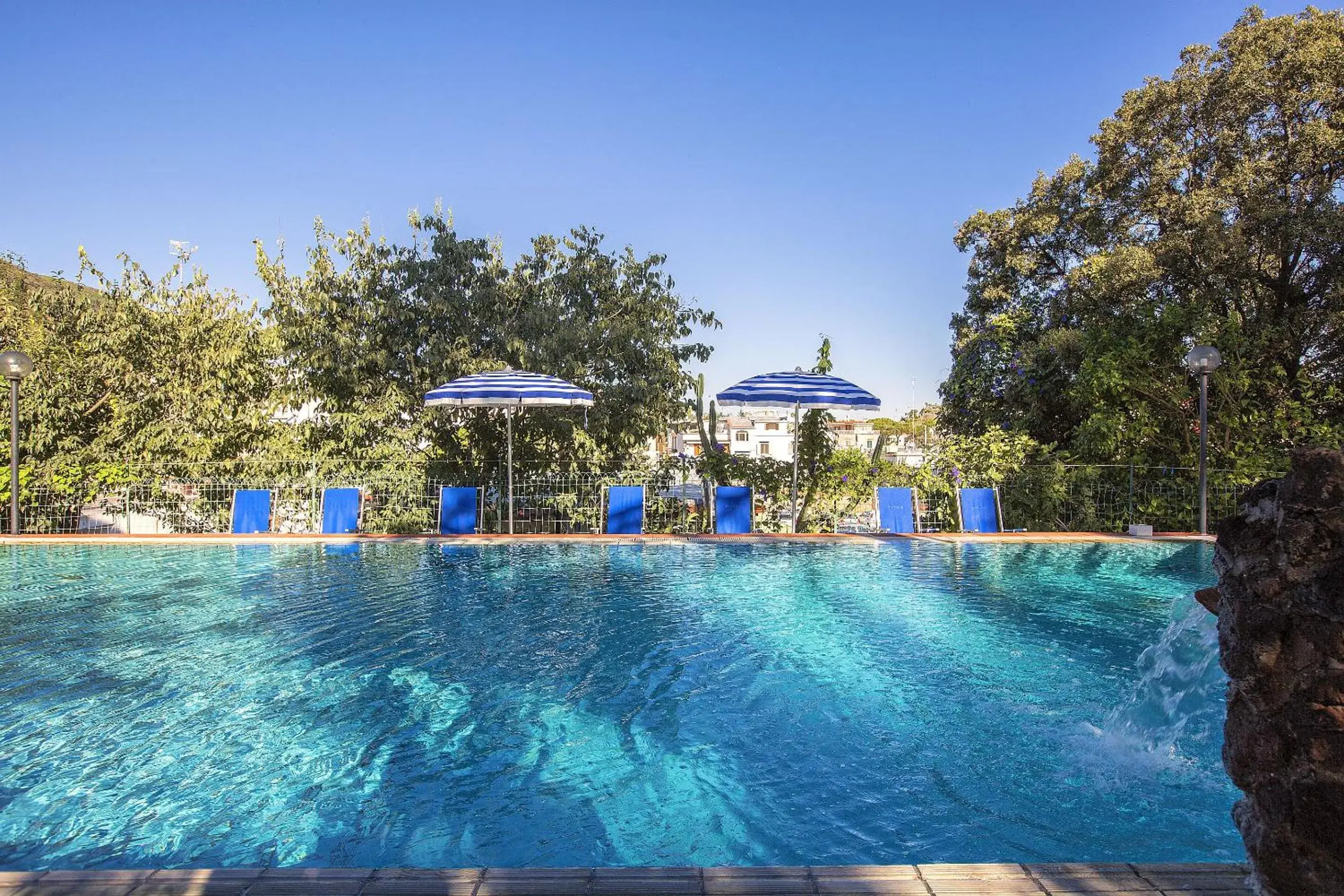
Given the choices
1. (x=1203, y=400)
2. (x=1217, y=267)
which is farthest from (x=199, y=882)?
(x=1217, y=267)

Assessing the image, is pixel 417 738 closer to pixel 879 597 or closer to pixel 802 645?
pixel 802 645

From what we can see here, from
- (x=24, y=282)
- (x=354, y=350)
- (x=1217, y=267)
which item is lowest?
(x=354, y=350)

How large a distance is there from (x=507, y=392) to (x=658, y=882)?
8.98m

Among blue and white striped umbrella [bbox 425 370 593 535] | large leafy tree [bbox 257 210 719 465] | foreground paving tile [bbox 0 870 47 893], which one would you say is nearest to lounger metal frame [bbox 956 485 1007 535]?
large leafy tree [bbox 257 210 719 465]

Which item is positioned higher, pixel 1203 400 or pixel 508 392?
pixel 508 392

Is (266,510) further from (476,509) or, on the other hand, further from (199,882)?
(199,882)

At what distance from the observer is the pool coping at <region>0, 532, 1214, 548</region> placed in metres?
11.7

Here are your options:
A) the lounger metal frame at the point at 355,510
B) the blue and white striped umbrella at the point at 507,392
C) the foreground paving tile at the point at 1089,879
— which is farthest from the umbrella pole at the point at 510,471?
the foreground paving tile at the point at 1089,879

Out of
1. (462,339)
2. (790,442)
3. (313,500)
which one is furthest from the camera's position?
(790,442)

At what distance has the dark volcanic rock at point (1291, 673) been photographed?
75.9 inches

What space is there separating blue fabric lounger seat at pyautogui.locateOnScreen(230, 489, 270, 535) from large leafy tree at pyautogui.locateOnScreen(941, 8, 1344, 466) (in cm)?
1346

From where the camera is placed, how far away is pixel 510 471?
39.9 ft

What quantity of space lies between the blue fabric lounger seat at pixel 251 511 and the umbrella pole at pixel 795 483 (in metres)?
8.54

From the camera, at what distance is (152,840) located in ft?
10.4
